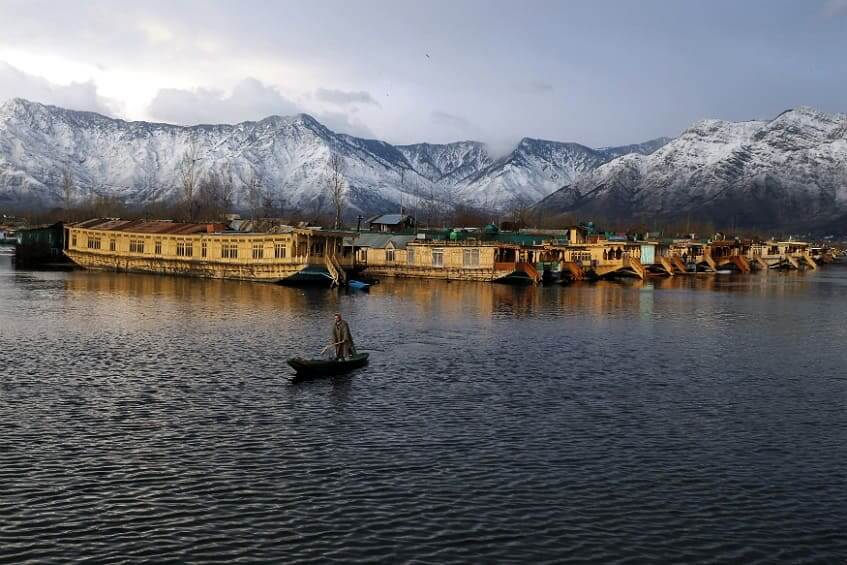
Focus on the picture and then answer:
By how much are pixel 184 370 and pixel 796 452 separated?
25.2 metres

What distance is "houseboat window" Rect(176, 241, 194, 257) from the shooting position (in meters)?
102

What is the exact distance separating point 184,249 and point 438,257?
1344 inches

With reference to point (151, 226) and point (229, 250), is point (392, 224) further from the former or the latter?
point (229, 250)

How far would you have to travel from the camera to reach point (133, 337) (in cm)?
4484

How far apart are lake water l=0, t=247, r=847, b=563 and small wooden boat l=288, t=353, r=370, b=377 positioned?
76 centimetres

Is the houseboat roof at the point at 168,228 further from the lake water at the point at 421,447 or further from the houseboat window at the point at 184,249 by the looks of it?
the lake water at the point at 421,447

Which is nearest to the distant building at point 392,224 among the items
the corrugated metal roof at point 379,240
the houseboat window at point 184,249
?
the corrugated metal roof at point 379,240

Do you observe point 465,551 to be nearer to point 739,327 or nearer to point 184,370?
point 184,370

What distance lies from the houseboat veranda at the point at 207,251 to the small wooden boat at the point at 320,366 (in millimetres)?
53168

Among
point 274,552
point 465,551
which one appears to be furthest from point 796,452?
point 274,552

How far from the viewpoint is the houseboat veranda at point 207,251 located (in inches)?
3529

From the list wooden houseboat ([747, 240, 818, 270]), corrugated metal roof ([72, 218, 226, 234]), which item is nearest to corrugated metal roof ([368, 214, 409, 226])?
corrugated metal roof ([72, 218, 226, 234])

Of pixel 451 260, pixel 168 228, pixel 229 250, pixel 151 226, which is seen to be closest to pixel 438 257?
pixel 451 260

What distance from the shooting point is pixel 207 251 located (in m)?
99.8
